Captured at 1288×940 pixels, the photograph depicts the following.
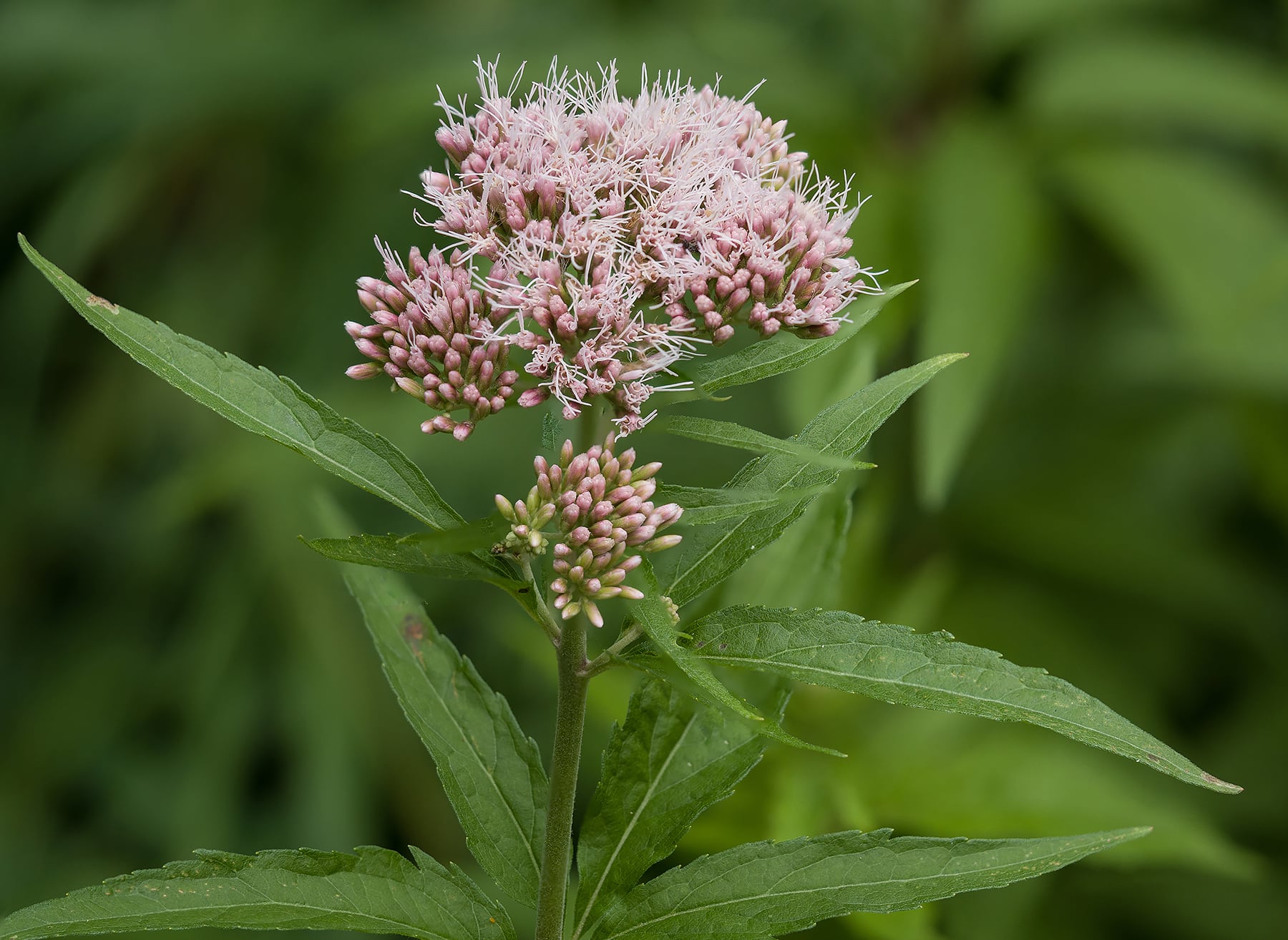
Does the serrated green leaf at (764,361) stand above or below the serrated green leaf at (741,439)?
above

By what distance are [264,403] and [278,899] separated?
0.50 meters

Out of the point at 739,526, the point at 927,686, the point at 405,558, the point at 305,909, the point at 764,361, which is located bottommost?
the point at 305,909

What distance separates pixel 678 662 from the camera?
105cm

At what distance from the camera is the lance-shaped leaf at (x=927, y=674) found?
106 centimetres

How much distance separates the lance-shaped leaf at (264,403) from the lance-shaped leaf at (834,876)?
0.49 metres

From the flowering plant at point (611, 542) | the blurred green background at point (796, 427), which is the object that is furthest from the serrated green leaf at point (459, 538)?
the blurred green background at point (796, 427)

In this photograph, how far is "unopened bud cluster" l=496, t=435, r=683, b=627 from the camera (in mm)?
1185

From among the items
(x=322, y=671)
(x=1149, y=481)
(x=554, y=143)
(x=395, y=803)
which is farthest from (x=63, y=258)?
(x=1149, y=481)

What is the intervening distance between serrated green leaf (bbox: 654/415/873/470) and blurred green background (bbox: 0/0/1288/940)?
0.44m

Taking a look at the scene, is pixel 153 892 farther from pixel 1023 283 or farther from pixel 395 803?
pixel 395 803

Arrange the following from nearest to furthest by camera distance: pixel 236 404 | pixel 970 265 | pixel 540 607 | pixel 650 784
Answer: pixel 236 404, pixel 540 607, pixel 650 784, pixel 970 265

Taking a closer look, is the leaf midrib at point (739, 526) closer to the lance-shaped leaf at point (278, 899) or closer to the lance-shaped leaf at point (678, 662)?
the lance-shaped leaf at point (678, 662)

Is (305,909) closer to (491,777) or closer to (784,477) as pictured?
(491,777)

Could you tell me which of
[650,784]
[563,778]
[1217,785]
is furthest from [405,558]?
[1217,785]
